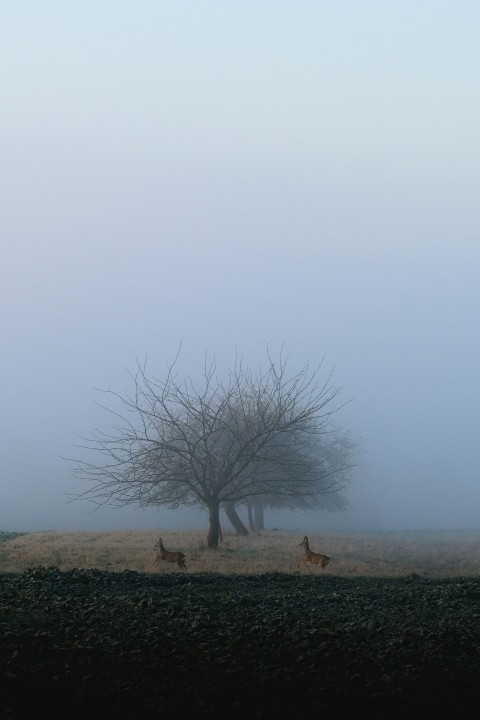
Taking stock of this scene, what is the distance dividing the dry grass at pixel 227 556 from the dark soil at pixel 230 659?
945 cm

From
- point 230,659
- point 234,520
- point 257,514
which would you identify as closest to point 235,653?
point 230,659

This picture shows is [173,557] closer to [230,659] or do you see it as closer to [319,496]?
[230,659]

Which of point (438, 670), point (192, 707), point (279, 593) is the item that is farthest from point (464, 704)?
point (279, 593)

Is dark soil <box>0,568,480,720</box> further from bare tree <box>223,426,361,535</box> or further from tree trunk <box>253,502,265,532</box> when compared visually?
tree trunk <box>253,502,265,532</box>

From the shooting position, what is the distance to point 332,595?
46.2 ft

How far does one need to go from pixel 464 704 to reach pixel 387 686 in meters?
0.83

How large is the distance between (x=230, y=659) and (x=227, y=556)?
1874cm

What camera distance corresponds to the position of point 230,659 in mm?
9367

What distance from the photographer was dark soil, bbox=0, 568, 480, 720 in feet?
28.2

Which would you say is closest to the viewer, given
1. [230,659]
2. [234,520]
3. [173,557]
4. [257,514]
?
[230,659]

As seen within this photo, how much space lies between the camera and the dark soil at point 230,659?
8.60 metres

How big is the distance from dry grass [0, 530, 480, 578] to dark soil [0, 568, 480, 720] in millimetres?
9448

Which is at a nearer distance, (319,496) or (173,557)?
(173,557)

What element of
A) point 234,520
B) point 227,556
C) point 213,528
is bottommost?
point 227,556
